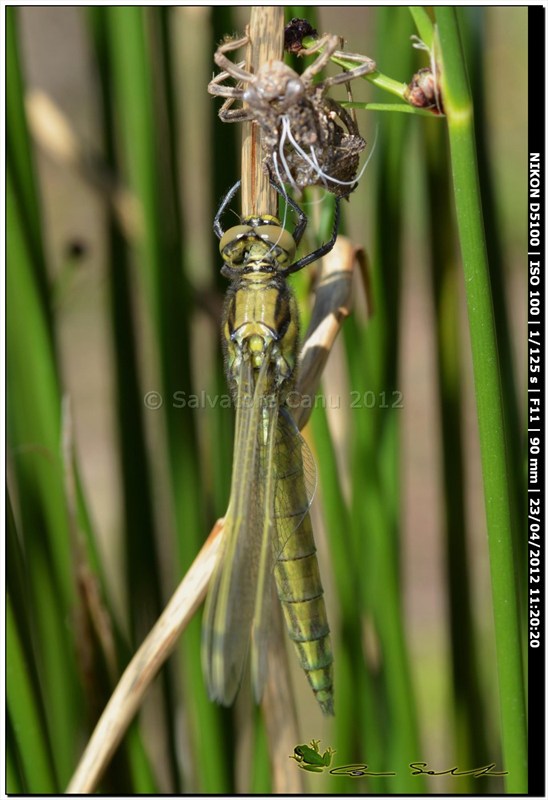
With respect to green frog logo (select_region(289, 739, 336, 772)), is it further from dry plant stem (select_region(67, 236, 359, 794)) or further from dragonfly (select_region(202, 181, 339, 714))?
dry plant stem (select_region(67, 236, 359, 794))

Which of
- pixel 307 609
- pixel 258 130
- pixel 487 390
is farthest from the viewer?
pixel 307 609

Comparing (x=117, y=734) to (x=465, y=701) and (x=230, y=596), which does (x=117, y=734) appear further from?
(x=465, y=701)

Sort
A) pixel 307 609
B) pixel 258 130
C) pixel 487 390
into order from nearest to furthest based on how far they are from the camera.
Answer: pixel 487 390
pixel 258 130
pixel 307 609

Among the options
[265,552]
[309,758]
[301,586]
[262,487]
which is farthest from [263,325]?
[309,758]

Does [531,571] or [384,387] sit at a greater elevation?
[384,387]

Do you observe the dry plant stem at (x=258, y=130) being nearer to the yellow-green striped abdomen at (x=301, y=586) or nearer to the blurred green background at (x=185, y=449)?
the blurred green background at (x=185, y=449)

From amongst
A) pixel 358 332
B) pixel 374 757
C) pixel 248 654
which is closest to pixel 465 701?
pixel 374 757

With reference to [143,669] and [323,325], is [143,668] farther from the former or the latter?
[323,325]
